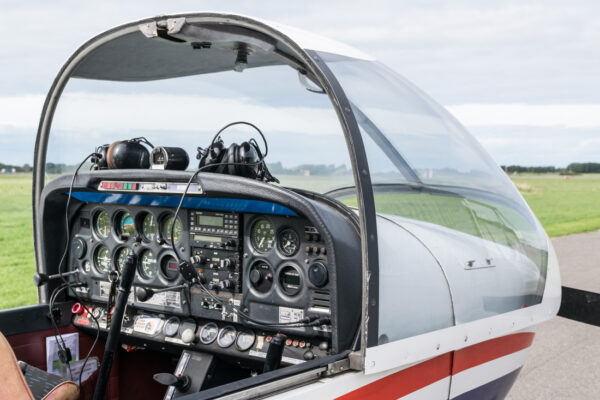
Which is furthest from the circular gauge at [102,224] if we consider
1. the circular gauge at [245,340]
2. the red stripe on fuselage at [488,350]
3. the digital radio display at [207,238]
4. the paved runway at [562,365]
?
the paved runway at [562,365]

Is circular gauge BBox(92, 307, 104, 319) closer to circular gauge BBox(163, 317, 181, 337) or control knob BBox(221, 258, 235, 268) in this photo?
circular gauge BBox(163, 317, 181, 337)

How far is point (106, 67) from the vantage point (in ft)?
10.2

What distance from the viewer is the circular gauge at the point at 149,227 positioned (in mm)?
3029

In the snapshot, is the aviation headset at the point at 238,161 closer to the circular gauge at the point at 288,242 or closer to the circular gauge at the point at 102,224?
the circular gauge at the point at 288,242

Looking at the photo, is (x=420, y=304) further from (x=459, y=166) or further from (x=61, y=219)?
(x=61, y=219)

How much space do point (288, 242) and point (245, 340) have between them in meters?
0.49

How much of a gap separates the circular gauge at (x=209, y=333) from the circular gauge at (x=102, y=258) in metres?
0.78

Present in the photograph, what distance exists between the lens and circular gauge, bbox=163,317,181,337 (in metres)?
2.84

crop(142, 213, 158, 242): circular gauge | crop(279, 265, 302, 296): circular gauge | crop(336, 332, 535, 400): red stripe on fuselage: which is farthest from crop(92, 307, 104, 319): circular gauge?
crop(336, 332, 535, 400): red stripe on fuselage

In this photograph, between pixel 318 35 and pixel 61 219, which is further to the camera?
pixel 61 219

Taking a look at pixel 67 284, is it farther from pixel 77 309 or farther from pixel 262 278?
pixel 262 278

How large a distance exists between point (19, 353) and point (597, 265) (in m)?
7.82

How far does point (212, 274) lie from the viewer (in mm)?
2746

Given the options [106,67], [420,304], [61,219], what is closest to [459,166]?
[420,304]
